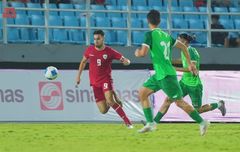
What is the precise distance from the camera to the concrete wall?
26.4 m

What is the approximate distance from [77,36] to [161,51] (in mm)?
12320

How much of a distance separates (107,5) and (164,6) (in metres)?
2.28

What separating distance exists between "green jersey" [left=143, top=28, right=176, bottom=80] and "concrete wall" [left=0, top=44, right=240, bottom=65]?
11.2 m

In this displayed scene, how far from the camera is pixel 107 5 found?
94.6 feet

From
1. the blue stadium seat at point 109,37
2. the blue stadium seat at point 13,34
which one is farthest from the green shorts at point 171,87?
the blue stadium seat at point 109,37

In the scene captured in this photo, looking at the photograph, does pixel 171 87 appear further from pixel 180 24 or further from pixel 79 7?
pixel 180 24

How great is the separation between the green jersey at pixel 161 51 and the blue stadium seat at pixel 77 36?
12055 mm

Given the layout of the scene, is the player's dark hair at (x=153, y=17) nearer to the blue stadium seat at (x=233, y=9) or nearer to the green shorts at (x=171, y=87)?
the green shorts at (x=171, y=87)

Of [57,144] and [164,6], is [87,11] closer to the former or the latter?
[164,6]

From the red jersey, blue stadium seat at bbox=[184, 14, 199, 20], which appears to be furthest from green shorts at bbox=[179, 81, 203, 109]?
blue stadium seat at bbox=[184, 14, 199, 20]

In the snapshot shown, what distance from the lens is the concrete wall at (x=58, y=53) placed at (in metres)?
26.4

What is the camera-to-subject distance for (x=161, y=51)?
15898 mm

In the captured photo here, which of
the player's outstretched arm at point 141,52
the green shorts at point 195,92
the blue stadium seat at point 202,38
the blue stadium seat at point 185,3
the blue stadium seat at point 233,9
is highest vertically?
the blue stadium seat at point 185,3

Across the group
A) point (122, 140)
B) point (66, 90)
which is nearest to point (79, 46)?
point (66, 90)
